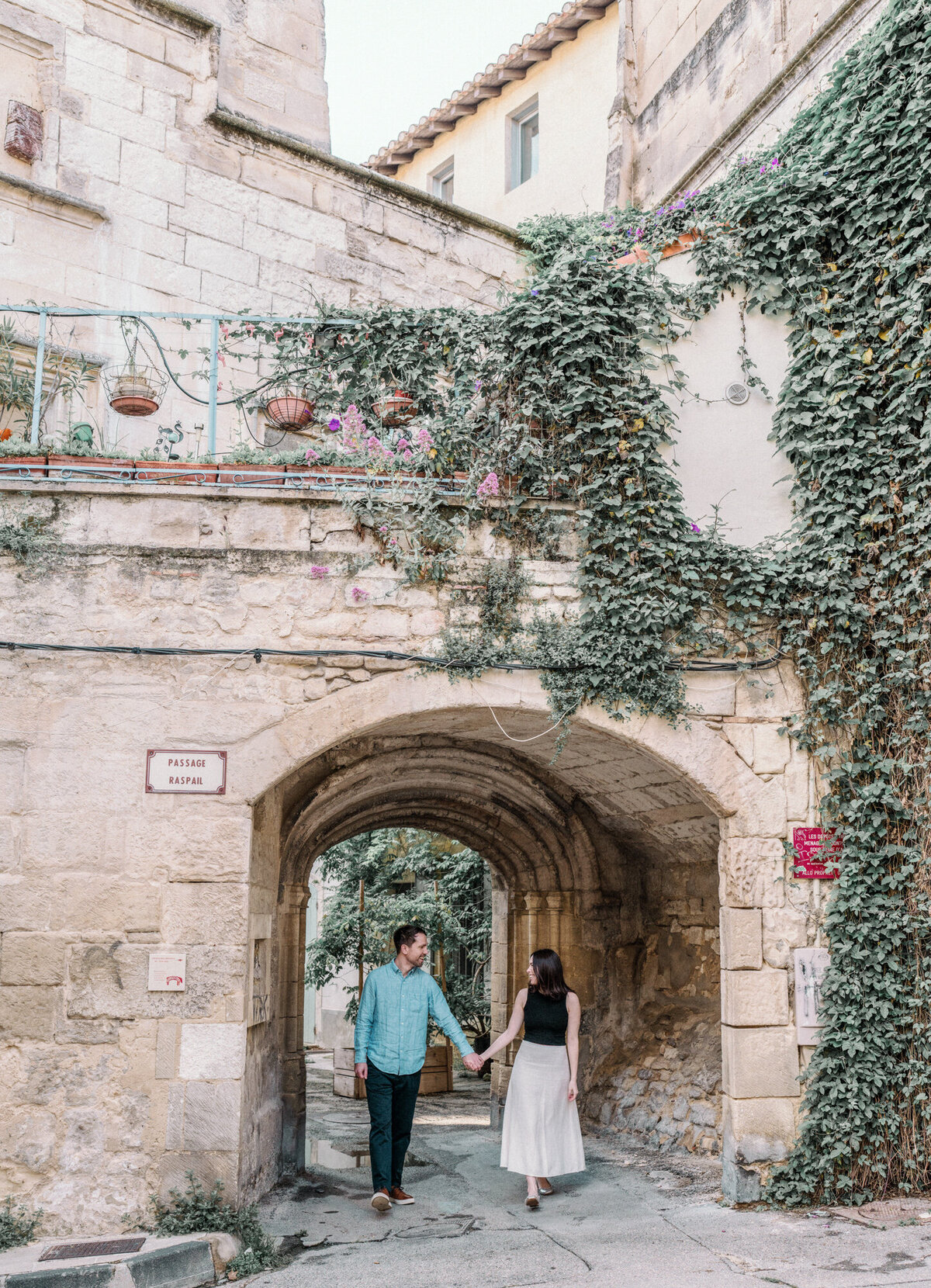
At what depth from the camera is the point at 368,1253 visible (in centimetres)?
491

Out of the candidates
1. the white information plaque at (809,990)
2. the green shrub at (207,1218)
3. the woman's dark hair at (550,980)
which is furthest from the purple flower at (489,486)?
the green shrub at (207,1218)

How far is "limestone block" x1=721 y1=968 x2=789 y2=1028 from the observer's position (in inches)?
215

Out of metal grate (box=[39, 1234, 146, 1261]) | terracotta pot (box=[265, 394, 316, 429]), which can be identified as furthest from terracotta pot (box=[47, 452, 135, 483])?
metal grate (box=[39, 1234, 146, 1261])

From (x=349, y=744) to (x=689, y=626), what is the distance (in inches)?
92.0

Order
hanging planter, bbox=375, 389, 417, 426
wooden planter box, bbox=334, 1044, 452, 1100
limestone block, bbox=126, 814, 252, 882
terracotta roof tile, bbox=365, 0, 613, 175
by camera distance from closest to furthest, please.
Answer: limestone block, bbox=126, 814, 252, 882
hanging planter, bbox=375, 389, 417, 426
wooden planter box, bbox=334, 1044, 452, 1100
terracotta roof tile, bbox=365, 0, 613, 175

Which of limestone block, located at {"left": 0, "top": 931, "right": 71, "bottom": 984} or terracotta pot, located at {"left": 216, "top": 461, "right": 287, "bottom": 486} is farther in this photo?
terracotta pot, located at {"left": 216, "top": 461, "right": 287, "bottom": 486}

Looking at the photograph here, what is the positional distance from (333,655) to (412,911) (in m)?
6.52

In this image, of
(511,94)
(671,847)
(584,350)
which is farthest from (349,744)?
(511,94)

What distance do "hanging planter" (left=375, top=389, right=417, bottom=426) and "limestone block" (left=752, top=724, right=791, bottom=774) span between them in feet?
8.17

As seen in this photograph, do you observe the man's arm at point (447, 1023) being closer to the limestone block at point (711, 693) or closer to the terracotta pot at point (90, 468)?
the limestone block at point (711, 693)

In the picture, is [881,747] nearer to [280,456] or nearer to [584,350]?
[584,350]

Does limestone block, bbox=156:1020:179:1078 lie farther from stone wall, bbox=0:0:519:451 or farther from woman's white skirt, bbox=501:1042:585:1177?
stone wall, bbox=0:0:519:451

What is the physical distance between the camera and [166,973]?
498 centimetres

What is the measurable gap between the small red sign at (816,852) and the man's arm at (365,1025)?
224cm
